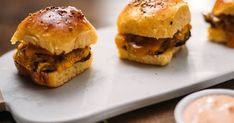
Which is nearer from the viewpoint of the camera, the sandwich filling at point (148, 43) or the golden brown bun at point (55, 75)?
the golden brown bun at point (55, 75)

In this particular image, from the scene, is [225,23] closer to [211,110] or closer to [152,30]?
[152,30]

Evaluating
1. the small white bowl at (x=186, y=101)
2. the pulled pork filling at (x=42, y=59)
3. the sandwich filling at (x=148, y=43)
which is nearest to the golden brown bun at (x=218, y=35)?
the sandwich filling at (x=148, y=43)

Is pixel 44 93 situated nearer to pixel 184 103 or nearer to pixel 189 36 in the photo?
pixel 184 103

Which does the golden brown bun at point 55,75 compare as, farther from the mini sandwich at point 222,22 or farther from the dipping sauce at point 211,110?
the mini sandwich at point 222,22

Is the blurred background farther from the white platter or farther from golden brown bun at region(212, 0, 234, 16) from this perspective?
golden brown bun at region(212, 0, 234, 16)

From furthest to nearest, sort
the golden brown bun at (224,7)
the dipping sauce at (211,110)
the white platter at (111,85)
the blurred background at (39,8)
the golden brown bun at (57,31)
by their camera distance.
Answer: the blurred background at (39,8) < the golden brown bun at (224,7) < the golden brown bun at (57,31) < the white platter at (111,85) < the dipping sauce at (211,110)

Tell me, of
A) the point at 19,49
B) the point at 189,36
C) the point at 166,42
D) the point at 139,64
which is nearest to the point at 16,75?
the point at 19,49

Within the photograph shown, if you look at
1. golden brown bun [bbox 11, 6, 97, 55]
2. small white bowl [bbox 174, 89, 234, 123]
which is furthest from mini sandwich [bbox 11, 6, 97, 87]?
small white bowl [bbox 174, 89, 234, 123]

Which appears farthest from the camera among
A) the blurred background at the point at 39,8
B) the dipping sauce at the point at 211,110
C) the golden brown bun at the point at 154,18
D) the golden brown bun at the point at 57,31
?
the blurred background at the point at 39,8
